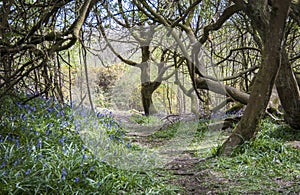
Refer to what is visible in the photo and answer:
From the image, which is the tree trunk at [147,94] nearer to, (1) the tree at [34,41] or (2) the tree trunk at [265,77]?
(1) the tree at [34,41]

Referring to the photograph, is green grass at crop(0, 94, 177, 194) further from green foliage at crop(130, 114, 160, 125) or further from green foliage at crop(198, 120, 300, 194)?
green foliage at crop(130, 114, 160, 125)

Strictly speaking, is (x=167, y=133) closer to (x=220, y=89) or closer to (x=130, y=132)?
(x=130, y=132)

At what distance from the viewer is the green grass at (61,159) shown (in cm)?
241

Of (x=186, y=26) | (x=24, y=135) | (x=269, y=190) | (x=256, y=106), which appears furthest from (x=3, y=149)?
(x=186, y=26)

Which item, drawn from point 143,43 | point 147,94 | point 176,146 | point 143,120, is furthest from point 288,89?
point 147,94

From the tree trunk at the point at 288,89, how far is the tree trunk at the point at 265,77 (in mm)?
803

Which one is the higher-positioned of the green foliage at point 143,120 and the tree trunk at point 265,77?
the tree trunk at point 265,77

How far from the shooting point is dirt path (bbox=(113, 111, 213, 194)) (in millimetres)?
3137

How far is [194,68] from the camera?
644 cm

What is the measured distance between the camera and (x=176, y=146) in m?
5.42

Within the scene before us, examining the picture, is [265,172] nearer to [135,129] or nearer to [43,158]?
[43,158]

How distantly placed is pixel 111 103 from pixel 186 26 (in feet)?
7.98

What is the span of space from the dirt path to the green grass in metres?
0.27

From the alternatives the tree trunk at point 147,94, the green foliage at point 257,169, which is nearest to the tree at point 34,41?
the green foliage at point 257,169
